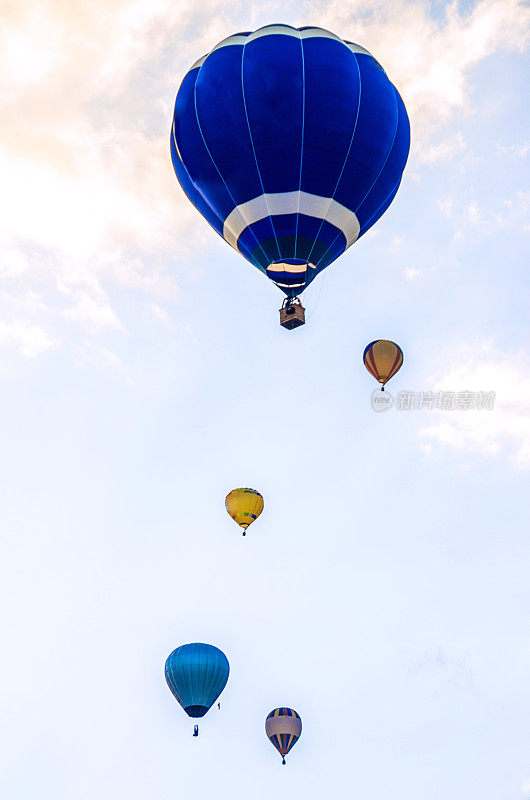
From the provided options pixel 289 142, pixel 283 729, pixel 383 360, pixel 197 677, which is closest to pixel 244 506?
pixel 197 677

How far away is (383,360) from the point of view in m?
29.9

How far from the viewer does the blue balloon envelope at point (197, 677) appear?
2933 cm

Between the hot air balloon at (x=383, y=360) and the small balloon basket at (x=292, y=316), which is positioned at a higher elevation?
the hot air balloon at (x=383, y=360)

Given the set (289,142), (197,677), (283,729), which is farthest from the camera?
(283,729)

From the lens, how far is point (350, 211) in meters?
24.5

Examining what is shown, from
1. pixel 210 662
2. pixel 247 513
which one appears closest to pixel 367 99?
pixel 247 513

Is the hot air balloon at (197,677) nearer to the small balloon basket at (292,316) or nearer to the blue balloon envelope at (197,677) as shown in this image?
the blue balloon envelope at (197,677)

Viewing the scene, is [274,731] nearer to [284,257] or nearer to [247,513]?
[247,513]

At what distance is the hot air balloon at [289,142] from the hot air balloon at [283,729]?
16001mm

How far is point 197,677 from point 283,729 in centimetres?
491

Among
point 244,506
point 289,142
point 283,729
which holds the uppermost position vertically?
point 289,142

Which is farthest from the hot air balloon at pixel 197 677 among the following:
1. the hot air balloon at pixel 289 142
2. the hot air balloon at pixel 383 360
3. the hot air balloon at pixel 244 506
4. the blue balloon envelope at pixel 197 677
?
the hot air balloon at pixel 289 142

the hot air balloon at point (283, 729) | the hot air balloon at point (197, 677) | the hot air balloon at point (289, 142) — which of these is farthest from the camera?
the hot air balloon at point (283, 729)

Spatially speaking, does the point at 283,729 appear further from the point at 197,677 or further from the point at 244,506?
the point at 244,506
